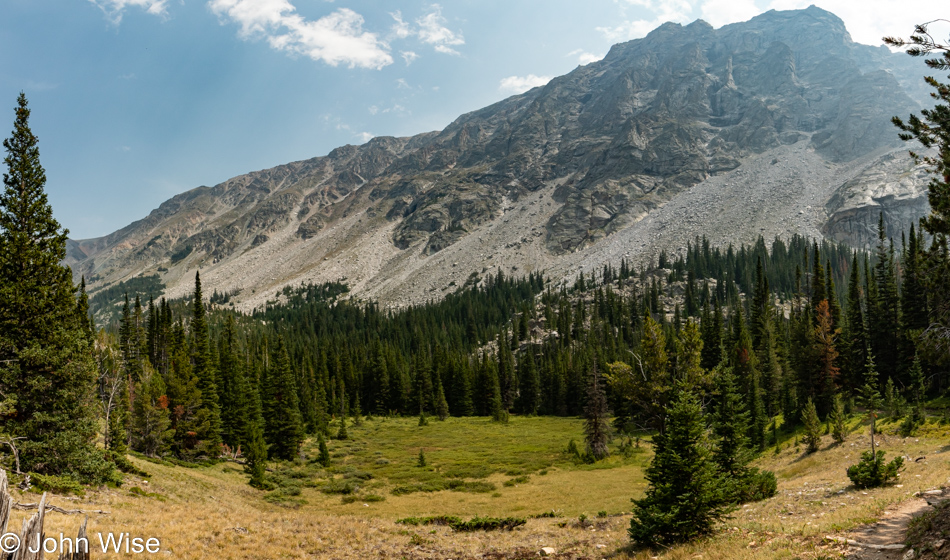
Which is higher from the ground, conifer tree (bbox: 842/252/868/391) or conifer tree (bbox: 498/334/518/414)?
conifer tree (bbox: 842/252/868/391)

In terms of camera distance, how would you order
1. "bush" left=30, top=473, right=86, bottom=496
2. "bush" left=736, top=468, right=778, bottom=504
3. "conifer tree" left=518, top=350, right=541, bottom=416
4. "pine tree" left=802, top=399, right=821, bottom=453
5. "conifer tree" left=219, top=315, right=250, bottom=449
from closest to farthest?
1. "bush" left=30, top=473, right=86, bottom=496
2. "bush" left=736, top=468, right=778, bottom=504
3. "pine tree" left=802, top=399, right=821, bottom=453
4. "conifer tree" left=219, top=315, right=250, bottom=449
5. "conifer tree" left=518, top=350, right=541, bottom=416

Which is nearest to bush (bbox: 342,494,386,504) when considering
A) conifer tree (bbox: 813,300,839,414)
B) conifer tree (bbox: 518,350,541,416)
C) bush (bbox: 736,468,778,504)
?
bush (bbox: 736,468,778,504)

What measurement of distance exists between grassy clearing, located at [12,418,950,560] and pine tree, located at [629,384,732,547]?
855mm

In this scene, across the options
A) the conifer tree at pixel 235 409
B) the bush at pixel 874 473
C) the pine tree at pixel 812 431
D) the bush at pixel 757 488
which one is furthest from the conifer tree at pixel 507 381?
the bush at pixel 874 473

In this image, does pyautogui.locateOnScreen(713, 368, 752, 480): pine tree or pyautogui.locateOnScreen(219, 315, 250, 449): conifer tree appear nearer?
pyautogui.locateOnScreen(713, 368, 752, 480): pine tree

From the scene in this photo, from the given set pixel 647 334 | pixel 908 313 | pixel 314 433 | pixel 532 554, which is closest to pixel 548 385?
pixel 314 433

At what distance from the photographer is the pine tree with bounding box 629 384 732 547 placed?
18328 millimetres

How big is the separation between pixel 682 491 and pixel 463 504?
25.9m

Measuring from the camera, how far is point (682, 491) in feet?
61.4

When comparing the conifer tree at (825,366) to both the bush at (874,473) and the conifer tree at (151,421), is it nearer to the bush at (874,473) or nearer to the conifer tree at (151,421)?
the bush at (874,473)

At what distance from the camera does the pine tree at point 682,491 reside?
60.1ft

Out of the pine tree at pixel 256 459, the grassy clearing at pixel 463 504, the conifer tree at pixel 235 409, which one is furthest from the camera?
the conifer tree at pixel 235 409

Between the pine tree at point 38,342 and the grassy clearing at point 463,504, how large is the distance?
11.0 ft

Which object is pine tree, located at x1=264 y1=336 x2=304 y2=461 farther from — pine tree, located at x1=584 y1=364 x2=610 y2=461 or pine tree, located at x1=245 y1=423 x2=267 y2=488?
pine tree, located at x1=584 y1=364 x2=610 y2=461
